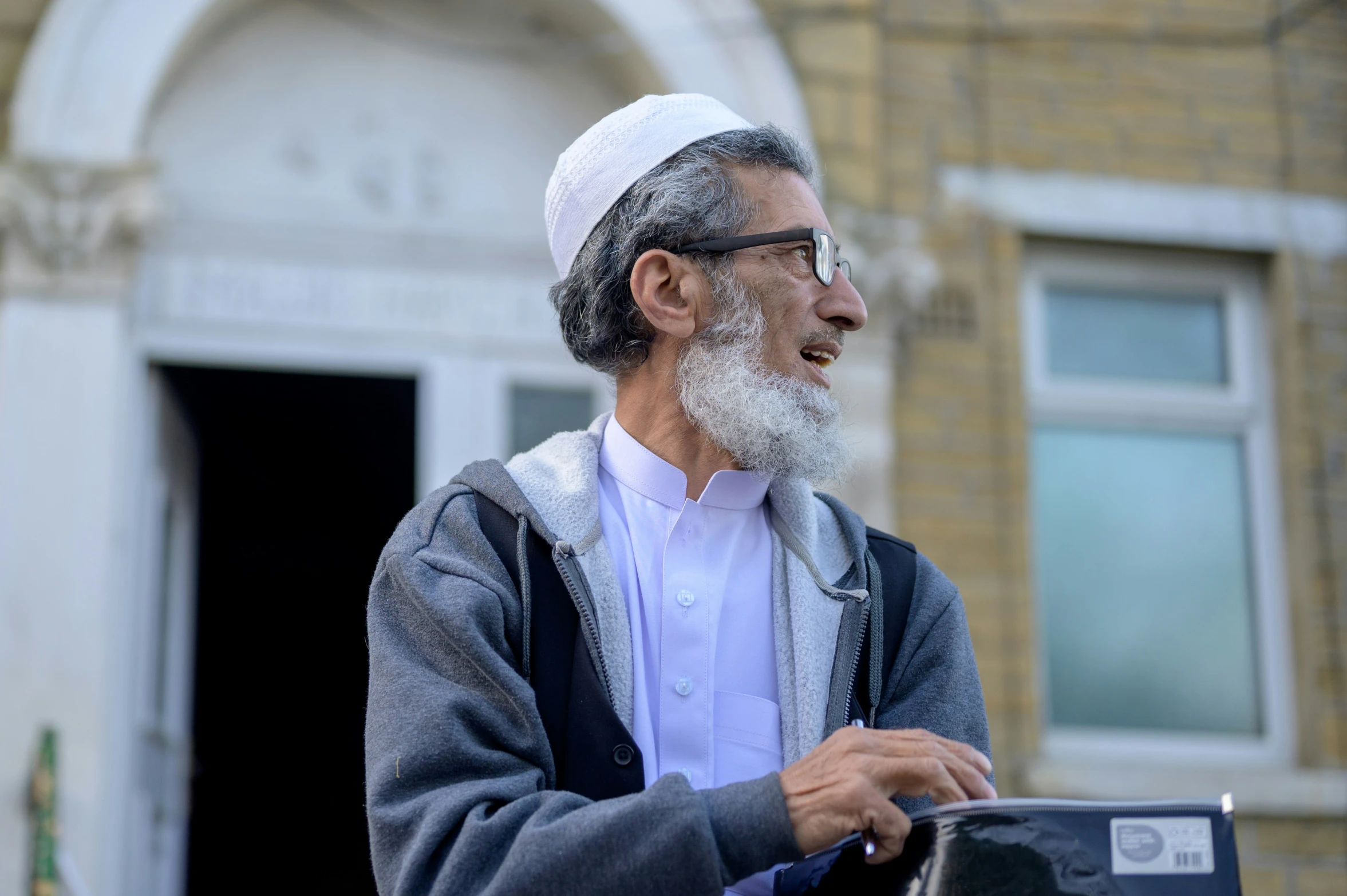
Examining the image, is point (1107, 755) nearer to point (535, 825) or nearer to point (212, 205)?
point (212, 205)

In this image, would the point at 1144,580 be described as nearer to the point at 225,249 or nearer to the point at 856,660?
the point at 225,249

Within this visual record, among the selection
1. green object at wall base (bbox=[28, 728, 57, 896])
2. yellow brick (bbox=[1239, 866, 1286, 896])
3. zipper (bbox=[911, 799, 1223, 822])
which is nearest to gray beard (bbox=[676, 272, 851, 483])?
zipper (bbox=[911, 799, 1223, 822])

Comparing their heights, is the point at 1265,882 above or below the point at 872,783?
below

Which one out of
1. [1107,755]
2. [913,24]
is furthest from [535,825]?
[913,24]

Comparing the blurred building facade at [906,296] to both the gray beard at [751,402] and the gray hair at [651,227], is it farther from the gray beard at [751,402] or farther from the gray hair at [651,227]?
the gray beard at [751,402]

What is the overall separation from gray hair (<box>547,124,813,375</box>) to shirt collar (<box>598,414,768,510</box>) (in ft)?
0.56

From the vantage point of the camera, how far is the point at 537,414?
18.7ft

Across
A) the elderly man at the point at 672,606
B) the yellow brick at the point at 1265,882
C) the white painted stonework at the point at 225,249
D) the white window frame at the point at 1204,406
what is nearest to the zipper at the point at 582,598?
the elderly man at the point at 672,606

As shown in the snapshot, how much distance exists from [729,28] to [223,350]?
2141 mm

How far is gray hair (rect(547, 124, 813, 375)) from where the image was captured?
229 cm

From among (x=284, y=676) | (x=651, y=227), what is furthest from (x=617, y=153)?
(x=284, y=676)

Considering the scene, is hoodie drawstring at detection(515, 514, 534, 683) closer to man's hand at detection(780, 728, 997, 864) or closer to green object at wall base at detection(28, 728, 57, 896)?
man's hand at detection(780, 728, 997, 864)

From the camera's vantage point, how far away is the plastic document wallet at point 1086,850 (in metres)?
1.71

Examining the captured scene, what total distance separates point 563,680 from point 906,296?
3.87 m
